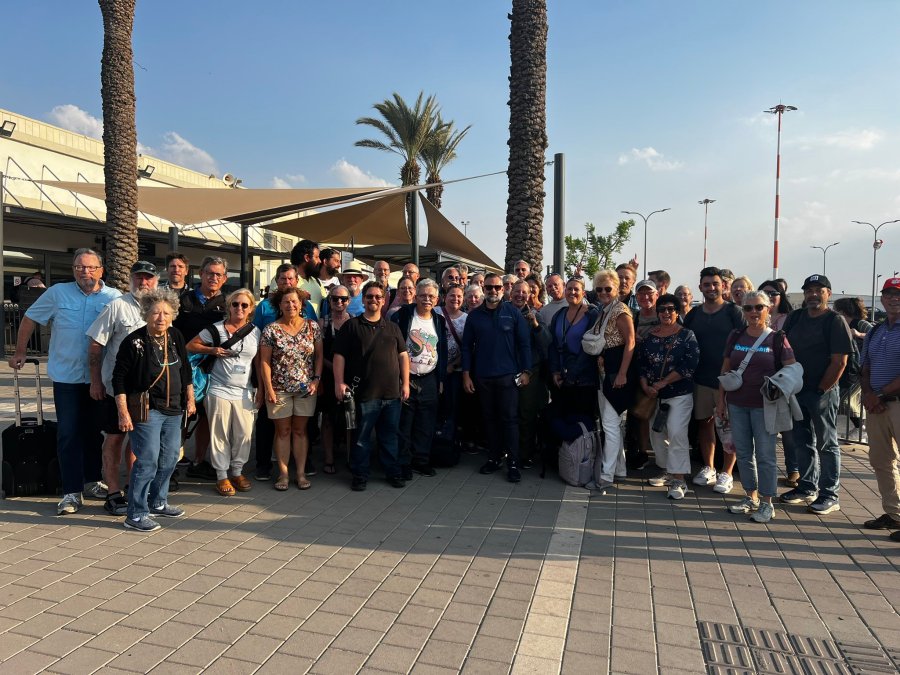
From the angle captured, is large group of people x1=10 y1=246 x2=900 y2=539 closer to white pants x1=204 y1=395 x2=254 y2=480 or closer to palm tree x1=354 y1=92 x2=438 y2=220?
white pants x1=204 y1=395 x2=254 y2=480

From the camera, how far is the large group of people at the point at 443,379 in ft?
14.7

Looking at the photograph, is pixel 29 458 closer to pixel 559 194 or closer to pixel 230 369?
pixel 230 369

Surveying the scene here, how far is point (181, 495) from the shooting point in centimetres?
504

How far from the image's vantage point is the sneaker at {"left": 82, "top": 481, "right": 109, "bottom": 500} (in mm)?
4953

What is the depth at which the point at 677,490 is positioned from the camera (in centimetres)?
516

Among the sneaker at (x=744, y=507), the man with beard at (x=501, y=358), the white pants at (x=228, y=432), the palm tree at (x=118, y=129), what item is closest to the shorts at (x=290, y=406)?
the white pants at (x=228, y=432)

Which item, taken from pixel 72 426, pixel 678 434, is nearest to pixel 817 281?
pixel 678 434

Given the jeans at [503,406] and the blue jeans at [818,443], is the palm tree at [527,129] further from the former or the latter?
the blue jeans at [818,443]

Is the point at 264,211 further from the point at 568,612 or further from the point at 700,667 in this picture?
the point at 700,667

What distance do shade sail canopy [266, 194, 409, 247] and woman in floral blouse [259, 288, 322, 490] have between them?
6.76m

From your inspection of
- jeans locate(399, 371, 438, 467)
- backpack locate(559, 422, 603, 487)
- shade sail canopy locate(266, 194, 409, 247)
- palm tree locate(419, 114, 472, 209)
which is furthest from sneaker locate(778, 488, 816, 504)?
palm tree locate(419, 114, 472, 209)

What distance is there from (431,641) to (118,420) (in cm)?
271

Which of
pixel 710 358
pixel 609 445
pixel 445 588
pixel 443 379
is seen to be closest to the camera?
pixel 445 588

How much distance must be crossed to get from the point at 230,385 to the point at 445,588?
2.63 metres
